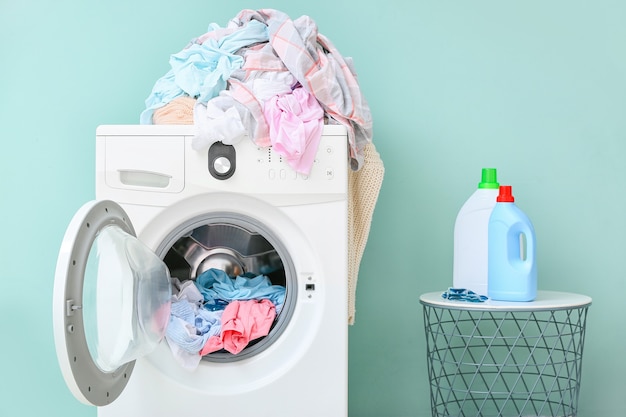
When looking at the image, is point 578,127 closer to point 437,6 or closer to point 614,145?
point 614,145

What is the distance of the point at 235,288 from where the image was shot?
1.83 metres

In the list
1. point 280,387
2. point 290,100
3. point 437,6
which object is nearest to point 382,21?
point 437,6

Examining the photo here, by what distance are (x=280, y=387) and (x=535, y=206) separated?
3.71 feet

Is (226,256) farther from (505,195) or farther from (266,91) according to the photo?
(505,195)

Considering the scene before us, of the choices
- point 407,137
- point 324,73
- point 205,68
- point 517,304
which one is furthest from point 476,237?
point 205,68

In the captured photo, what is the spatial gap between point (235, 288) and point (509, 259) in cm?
71

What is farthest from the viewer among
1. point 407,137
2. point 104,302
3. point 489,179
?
point 407,137

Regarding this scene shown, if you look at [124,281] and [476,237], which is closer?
[124,281]

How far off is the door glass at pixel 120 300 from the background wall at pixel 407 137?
32.9 inches

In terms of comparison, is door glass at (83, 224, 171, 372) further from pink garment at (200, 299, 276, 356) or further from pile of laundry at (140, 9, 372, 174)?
pile of laundry at (140, 9, 372, 174)

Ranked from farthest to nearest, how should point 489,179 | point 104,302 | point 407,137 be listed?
point 407,137 → point 489,179 → point 104,302

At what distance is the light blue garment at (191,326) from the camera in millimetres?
1633

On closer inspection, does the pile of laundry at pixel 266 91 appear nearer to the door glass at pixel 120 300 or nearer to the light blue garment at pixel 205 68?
the light blue garment at pixel 205 68

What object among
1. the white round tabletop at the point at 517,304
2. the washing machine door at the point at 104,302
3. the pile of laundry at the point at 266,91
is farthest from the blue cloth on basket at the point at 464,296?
the washing machine door at the point at 104,302
